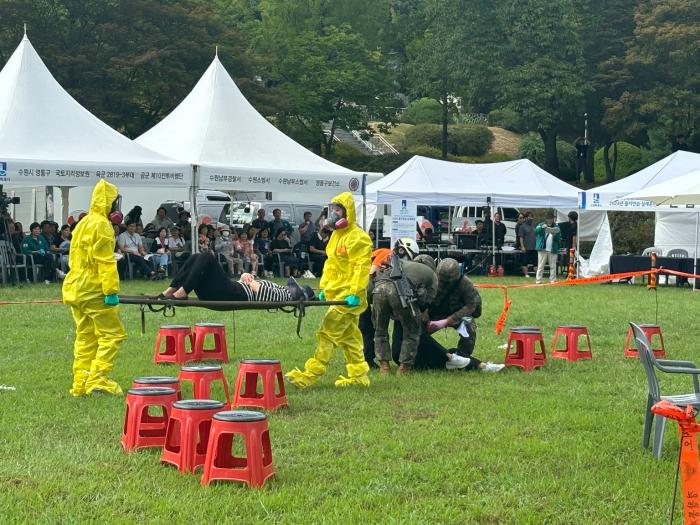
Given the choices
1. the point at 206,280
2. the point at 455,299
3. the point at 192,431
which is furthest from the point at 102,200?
the point at 455,299

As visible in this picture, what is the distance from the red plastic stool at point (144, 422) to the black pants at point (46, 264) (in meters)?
14.3

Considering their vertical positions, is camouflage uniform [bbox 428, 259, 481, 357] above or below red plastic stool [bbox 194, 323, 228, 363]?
above

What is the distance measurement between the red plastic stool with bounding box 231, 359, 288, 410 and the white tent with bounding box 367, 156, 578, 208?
1656cm

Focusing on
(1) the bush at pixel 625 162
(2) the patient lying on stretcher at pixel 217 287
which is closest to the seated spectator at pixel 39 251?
(2) the patient lying on stretcher at pixel 217 287

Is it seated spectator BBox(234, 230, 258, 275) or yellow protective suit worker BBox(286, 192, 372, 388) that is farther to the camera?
seated spectator BBox(234, 230, 258, 275)

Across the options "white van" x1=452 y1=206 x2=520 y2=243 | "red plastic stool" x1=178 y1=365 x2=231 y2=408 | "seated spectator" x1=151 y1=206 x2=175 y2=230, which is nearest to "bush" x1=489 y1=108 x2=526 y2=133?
"white van" x1=452 y1=206 x2=520 y2=243

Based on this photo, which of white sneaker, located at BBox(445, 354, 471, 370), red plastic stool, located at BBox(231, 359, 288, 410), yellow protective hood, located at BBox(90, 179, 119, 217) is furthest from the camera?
white sneaker, located at BBox(445, 354, 471, 370)

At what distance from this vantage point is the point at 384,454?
7.00 metres

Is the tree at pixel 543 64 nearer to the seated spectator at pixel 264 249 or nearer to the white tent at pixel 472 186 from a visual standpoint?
the white tent at pixel 472 186

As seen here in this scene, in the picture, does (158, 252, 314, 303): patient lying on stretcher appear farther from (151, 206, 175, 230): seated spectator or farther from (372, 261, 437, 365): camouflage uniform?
(151, 206, 175, 230): seated spectator

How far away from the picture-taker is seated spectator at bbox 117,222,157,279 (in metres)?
22.0

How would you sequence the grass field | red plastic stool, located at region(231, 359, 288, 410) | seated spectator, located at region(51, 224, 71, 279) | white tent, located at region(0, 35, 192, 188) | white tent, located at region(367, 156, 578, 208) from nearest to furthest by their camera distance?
the grass field → red plastic stool, located at region(231, 359, 288, 410) → white tent, located at region(0, 35, 192, 188) → seated spectator, located at region(51, 224, 71, 279) → white tent, located at region(367, 156, 578, 208)

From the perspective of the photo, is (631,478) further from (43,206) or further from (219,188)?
(43,206)

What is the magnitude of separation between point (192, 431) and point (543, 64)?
42.2m
